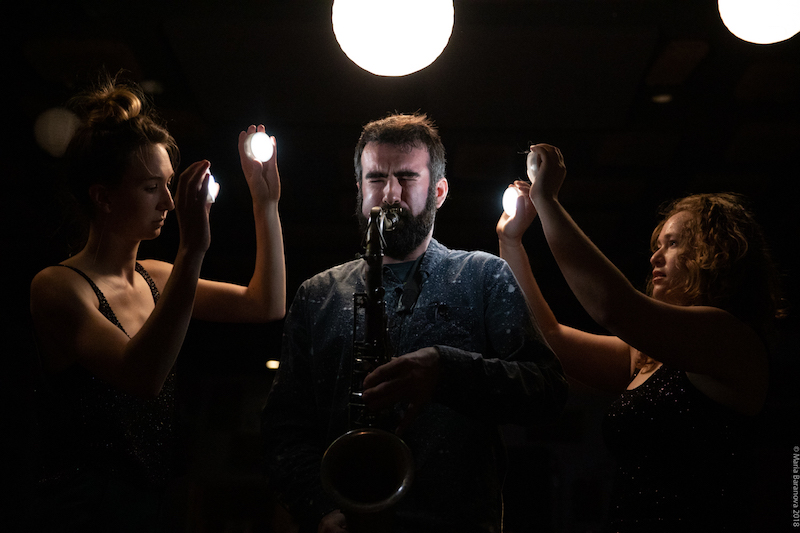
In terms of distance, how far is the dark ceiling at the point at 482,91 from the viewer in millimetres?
2820

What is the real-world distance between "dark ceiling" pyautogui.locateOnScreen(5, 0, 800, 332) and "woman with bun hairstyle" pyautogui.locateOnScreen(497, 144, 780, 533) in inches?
45.9

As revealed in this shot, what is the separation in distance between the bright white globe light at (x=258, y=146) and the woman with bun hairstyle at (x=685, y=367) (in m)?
1.11

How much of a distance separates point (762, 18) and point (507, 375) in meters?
1.84

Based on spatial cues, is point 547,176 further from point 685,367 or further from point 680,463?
point 680,463

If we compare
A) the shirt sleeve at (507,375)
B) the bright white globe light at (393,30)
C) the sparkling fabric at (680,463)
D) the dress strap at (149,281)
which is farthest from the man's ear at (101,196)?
the sparkling fabric at (680,463)

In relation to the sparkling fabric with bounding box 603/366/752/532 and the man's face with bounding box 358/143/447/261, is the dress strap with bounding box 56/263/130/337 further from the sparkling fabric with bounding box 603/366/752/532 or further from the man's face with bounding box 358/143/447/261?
the sparkling fabric with bounding box 603/366/752/532

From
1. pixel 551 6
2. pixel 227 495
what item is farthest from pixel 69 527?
pixel 227 495

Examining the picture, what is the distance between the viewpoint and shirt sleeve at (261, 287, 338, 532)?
169 cm

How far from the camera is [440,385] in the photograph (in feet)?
5.16

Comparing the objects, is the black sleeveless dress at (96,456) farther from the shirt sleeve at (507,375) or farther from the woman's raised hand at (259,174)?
the shirt sleeve at (507,375)

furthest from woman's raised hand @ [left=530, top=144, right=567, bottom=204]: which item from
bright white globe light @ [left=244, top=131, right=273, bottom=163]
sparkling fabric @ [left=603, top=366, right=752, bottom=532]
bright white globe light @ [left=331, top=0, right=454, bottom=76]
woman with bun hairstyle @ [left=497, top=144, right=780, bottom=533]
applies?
bright white globe light @ [left=244, top=131, right=273, bottom=163]

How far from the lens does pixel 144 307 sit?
206cm

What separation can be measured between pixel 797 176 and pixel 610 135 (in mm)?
1636

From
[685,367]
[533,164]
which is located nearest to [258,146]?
[533,164]
